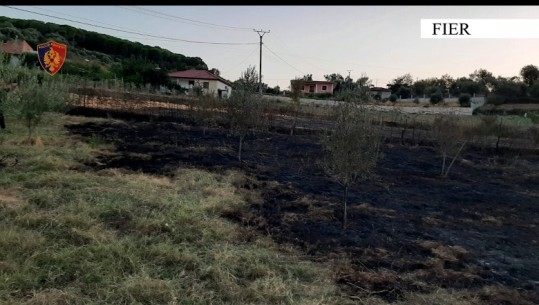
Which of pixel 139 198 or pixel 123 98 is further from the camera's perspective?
pixel 123 98

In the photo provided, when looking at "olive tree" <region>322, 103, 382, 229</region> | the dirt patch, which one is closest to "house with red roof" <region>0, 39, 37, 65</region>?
the dirt patch

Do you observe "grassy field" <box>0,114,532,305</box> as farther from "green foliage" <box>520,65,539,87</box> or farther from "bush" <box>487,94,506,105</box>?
"green foliage" <box>520,65,539,87</box>

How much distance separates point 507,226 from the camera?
27.4 feet

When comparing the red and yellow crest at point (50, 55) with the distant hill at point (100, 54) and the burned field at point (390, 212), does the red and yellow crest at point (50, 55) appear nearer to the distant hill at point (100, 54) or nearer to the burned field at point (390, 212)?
the burned field at point (390, 212)

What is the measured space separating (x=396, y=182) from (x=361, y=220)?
5.02 metres

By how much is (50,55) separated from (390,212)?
25391 mm

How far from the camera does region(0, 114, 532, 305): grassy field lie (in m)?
4.08

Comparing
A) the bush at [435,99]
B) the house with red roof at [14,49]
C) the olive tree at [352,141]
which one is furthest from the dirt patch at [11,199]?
the bush at [435,99]

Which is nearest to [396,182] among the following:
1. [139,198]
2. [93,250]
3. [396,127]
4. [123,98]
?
[139,198]

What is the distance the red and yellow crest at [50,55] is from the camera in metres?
24.8

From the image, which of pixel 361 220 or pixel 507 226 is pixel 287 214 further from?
pixel 507 226

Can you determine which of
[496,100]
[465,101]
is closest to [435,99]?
[465,101]

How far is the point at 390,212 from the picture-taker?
8.56 meters

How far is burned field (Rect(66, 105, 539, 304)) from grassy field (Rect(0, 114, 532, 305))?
1.09 feet
